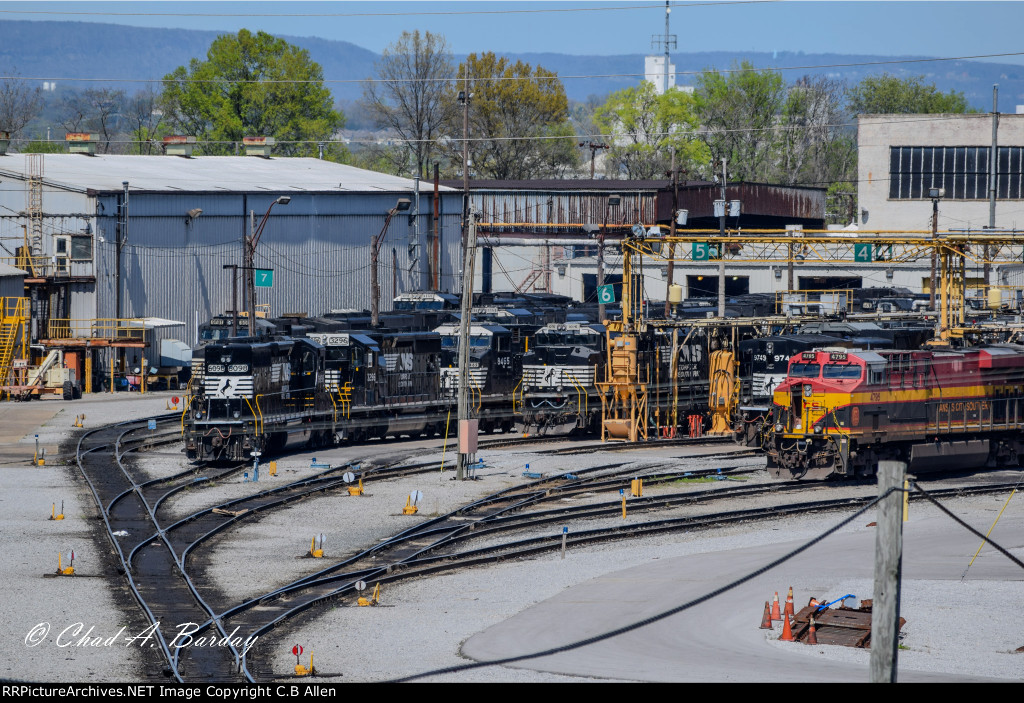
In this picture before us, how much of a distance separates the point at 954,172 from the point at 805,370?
169ft

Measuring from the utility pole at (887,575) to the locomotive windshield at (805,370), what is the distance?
20344 millimetres

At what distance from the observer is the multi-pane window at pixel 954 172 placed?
77.3 m

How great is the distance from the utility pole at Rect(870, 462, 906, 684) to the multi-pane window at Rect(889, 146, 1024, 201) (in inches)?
2780

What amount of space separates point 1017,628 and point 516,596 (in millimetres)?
7608

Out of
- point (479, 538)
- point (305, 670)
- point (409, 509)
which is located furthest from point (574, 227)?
point (305, 670)

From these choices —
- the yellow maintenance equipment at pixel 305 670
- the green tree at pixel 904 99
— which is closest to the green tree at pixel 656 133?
the green tree at pixel 904 99

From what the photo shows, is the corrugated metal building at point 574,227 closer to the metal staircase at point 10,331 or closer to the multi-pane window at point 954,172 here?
the multi-pane window at point 954,172

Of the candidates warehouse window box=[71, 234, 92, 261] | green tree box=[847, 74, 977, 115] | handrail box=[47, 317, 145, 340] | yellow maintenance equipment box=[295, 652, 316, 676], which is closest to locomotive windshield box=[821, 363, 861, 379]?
yellow maintenance equipment box=[295, 652, 316, 676]

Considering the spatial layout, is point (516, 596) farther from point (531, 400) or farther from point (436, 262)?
point (436, 262)

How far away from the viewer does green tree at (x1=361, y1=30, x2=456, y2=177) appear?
121 m

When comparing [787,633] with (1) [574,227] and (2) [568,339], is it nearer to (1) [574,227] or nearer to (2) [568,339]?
(2) [568,339]

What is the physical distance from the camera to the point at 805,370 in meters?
32.2

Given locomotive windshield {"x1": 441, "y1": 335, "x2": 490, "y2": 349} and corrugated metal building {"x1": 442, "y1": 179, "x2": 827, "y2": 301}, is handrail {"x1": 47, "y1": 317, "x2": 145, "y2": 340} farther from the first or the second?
corrugated metal building {"x1": 442, "y1": 179, "x2": 827, "y2": 301}

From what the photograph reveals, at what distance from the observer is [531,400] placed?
41.7 meters
